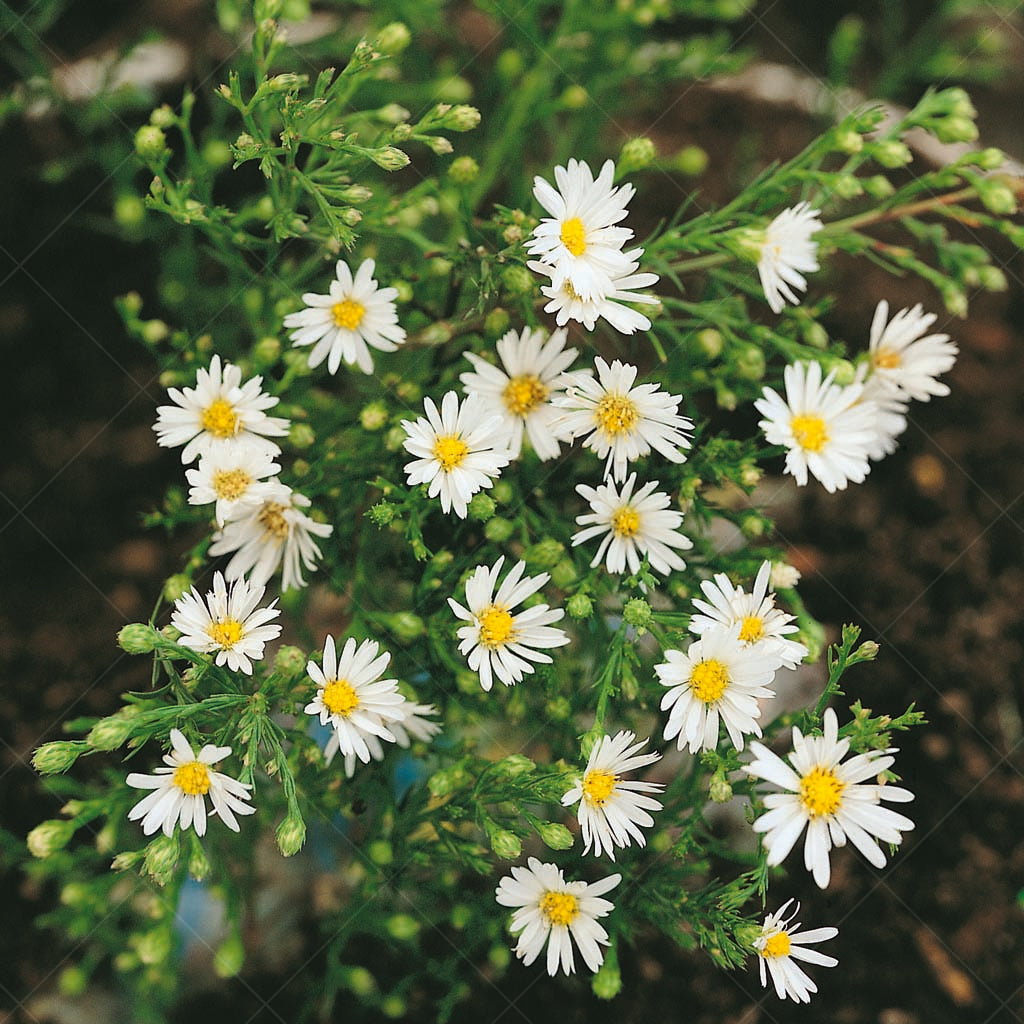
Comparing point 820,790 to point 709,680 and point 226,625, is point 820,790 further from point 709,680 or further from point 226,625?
point 226,625

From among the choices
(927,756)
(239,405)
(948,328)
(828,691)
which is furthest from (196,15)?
(927,756)

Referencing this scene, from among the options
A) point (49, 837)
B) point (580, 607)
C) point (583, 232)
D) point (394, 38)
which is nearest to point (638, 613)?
point (580, 607)

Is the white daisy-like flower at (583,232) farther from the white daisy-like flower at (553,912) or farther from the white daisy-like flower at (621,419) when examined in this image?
the white daisy-like flower at (553,912)

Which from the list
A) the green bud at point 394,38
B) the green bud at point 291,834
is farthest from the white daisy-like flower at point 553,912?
the green bud at point 394,38

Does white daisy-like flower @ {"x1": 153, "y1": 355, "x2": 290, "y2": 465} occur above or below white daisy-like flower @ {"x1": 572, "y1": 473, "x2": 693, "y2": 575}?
below

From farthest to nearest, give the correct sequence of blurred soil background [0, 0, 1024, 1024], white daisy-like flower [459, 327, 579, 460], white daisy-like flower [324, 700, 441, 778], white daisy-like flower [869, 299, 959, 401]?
blurred soil background [0, 0, 1024, 1024] → white daisy-like flower [869, 299, 959, 401] → white daisy-like flower [459, 327, 579, 460] → white daisy-like flower [324, 700, 441, 778]

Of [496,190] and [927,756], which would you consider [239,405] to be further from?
[927,756]

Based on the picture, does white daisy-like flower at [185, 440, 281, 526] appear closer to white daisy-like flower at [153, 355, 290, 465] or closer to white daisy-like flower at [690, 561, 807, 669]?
white daisy-like flower at [153, 355, 290, 465]

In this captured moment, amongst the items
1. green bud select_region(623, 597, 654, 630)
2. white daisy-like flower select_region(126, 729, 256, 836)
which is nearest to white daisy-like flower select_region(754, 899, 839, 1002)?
green bud select_region(623, 597, 654, 630)
